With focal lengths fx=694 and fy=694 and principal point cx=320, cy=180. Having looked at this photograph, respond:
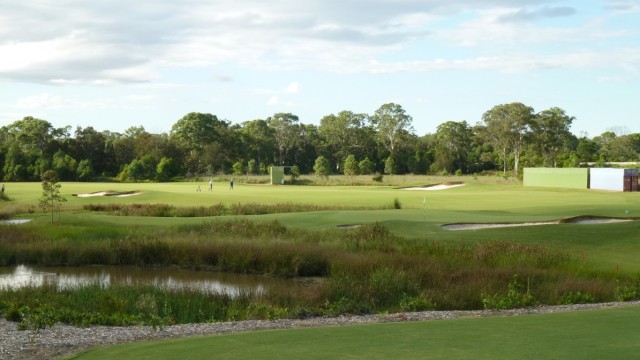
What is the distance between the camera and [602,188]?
→ 74312 millimetres

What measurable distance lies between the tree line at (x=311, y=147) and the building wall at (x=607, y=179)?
33.1 metres

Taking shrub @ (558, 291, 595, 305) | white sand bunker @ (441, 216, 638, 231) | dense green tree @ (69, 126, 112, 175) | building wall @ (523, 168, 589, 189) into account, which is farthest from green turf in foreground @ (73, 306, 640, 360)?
dense green tree @ (69, 126, 112, 175)

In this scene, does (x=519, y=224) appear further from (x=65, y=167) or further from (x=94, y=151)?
(x=94, y=151)

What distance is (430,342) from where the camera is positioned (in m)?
9.98

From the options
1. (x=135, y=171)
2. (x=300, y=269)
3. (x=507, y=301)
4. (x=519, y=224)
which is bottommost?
(x=300, y=269)

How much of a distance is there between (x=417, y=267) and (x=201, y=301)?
6.85 m

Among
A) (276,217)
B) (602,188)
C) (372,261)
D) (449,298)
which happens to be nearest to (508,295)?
(449,298)

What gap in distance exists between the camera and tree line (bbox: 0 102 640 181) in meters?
111

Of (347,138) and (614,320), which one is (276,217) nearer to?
(614,320)

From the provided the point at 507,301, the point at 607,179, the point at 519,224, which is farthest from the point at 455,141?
the point at 507,301

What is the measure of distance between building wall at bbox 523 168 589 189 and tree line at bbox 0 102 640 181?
25.8 metres

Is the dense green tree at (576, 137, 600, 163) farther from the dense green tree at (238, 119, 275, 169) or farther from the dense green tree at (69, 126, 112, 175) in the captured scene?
the dense green tree at (69, 126, 112, 175)

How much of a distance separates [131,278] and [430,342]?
51.2 ft

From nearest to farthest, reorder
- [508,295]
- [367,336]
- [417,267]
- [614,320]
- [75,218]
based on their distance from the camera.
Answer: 1. [367,336]
2. [614,320]
3. [508,295]
4. [417,267]
5. [75,218]
